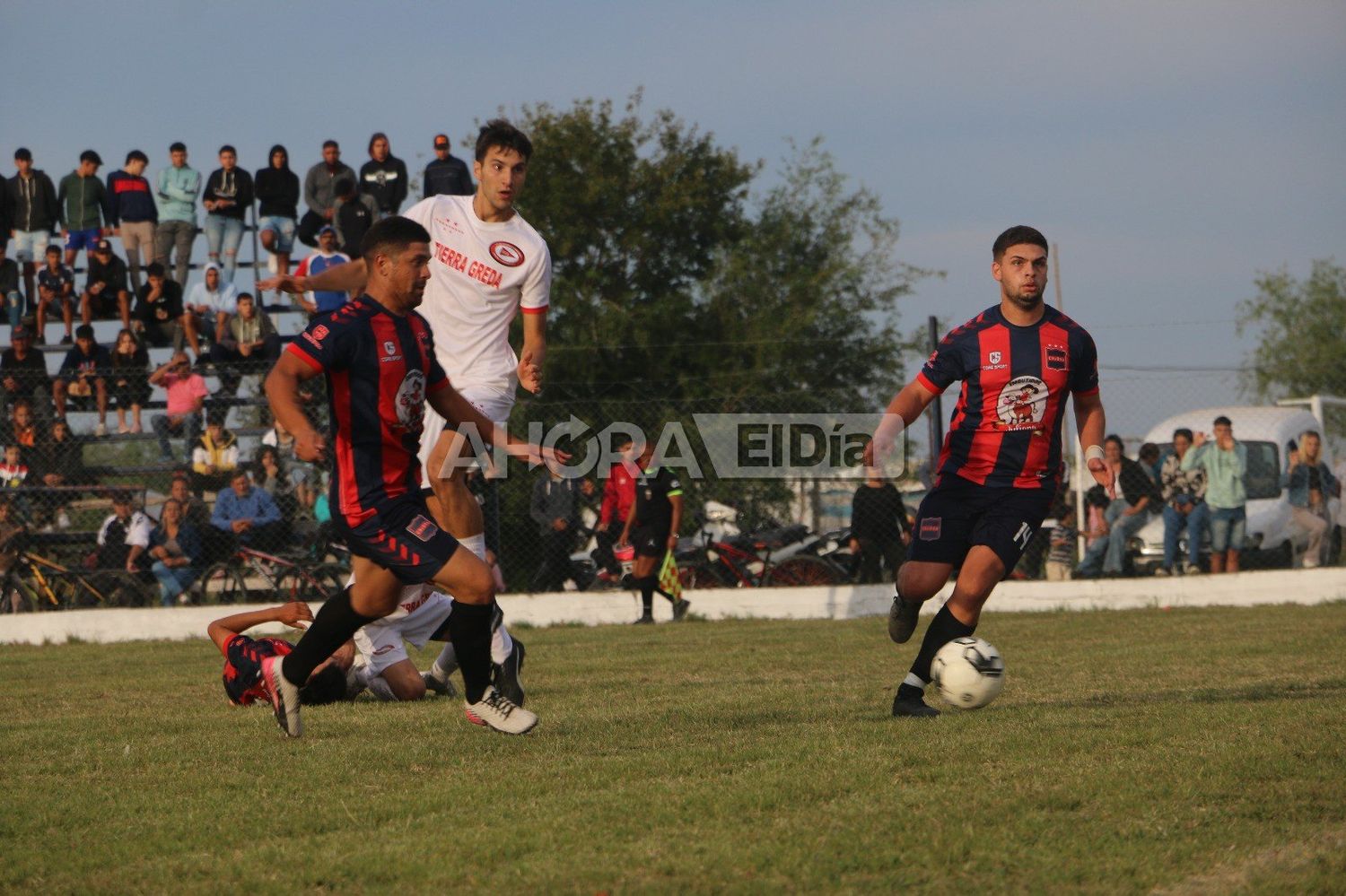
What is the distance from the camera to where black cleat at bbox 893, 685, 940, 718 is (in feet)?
21.0

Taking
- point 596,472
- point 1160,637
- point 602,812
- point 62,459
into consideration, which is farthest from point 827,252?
point 602,812

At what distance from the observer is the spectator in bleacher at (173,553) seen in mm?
15422

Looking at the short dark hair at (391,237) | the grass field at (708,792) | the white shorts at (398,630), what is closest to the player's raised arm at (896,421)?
the grass field at (708,792)

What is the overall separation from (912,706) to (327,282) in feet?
10.3

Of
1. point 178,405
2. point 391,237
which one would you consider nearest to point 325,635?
point 391,237

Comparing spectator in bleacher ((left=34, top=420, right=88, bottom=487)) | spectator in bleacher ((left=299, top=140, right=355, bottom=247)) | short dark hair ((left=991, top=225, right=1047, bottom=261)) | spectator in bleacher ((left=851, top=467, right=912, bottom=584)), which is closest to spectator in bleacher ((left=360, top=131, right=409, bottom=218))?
spectator in bleacher ((left=299, top=140, right=355, bottom=247))

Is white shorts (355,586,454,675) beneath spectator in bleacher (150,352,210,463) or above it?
beneath

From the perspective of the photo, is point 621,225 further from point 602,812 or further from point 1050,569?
point 602,812

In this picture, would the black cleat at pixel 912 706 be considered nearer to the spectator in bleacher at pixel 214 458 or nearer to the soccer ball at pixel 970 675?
the soccer ball at pixel 970 675

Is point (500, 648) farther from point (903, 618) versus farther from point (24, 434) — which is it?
point (24, 434)

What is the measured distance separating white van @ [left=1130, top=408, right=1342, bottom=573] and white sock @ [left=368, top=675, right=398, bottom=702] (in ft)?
34.9

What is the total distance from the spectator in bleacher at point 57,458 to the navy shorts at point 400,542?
37.8ft

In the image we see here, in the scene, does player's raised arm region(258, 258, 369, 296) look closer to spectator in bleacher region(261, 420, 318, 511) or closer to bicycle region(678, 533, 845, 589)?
spectator in bleacher region(261, 420, 318, 511)

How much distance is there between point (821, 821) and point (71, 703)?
216 inches
